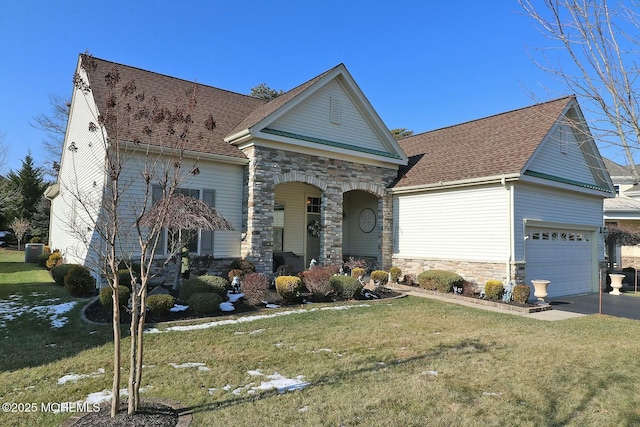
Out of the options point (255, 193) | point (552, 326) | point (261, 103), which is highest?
point (261, 103)

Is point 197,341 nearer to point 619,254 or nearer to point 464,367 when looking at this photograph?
point 464,367

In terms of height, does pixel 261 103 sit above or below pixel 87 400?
above

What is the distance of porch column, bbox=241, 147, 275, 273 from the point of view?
13250 millimetres

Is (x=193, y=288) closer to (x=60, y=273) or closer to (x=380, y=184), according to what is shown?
(x=60, y=273)

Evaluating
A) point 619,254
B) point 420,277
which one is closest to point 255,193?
point 420,277

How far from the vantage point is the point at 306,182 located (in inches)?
576

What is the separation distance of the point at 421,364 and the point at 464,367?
593 millimetres

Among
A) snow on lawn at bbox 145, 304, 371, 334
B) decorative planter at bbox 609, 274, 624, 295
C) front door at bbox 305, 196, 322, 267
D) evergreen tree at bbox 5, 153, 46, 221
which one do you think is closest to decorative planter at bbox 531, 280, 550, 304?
snow on lawn at bbox 145, 304, 371, 334

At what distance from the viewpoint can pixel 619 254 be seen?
83.8 feet

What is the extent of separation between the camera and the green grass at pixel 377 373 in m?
4.41

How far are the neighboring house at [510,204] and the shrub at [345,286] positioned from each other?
401 cm

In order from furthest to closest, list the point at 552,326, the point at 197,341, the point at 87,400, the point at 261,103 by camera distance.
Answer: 1. the point at 261,103
2. the point at 552,326
3. the point at 197,341
4. the point at 87,400

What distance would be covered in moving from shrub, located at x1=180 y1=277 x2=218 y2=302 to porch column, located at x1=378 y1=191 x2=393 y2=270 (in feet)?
25.9

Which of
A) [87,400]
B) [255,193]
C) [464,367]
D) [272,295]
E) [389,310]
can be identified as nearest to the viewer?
[87,400]
